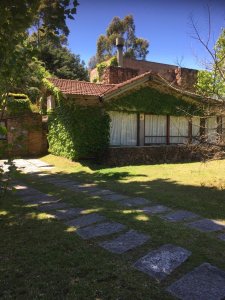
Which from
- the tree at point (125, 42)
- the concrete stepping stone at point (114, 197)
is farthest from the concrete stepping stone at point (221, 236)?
the tree at point (125, 42)

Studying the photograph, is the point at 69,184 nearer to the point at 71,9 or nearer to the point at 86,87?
the point at 71,9

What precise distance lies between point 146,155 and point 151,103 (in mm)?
2976

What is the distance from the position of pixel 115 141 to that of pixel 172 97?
14.9 ft

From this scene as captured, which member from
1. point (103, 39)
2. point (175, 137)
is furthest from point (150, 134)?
point (103, 39)

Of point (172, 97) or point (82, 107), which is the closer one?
point (82, 107)

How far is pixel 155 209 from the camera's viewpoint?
6.90 metres

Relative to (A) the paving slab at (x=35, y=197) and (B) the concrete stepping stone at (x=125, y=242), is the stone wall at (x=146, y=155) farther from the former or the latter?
(B) the concrete stepping stone at (x=125, y=242)

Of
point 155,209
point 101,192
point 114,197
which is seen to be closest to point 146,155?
point 101,192

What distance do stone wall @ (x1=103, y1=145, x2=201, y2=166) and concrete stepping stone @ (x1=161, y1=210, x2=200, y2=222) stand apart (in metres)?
8.35

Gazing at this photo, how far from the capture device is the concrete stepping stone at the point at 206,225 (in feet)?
18.1

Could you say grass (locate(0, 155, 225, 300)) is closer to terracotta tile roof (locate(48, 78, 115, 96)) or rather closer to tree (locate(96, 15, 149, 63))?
terracotta tile roof (locate(48, 78, 115, 96))

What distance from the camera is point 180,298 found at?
325cm

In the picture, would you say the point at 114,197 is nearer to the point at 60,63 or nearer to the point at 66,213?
the point at 66,213

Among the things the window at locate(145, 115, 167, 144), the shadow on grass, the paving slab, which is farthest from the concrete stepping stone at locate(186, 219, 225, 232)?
the window at locate(145, 115, 167, 144)
